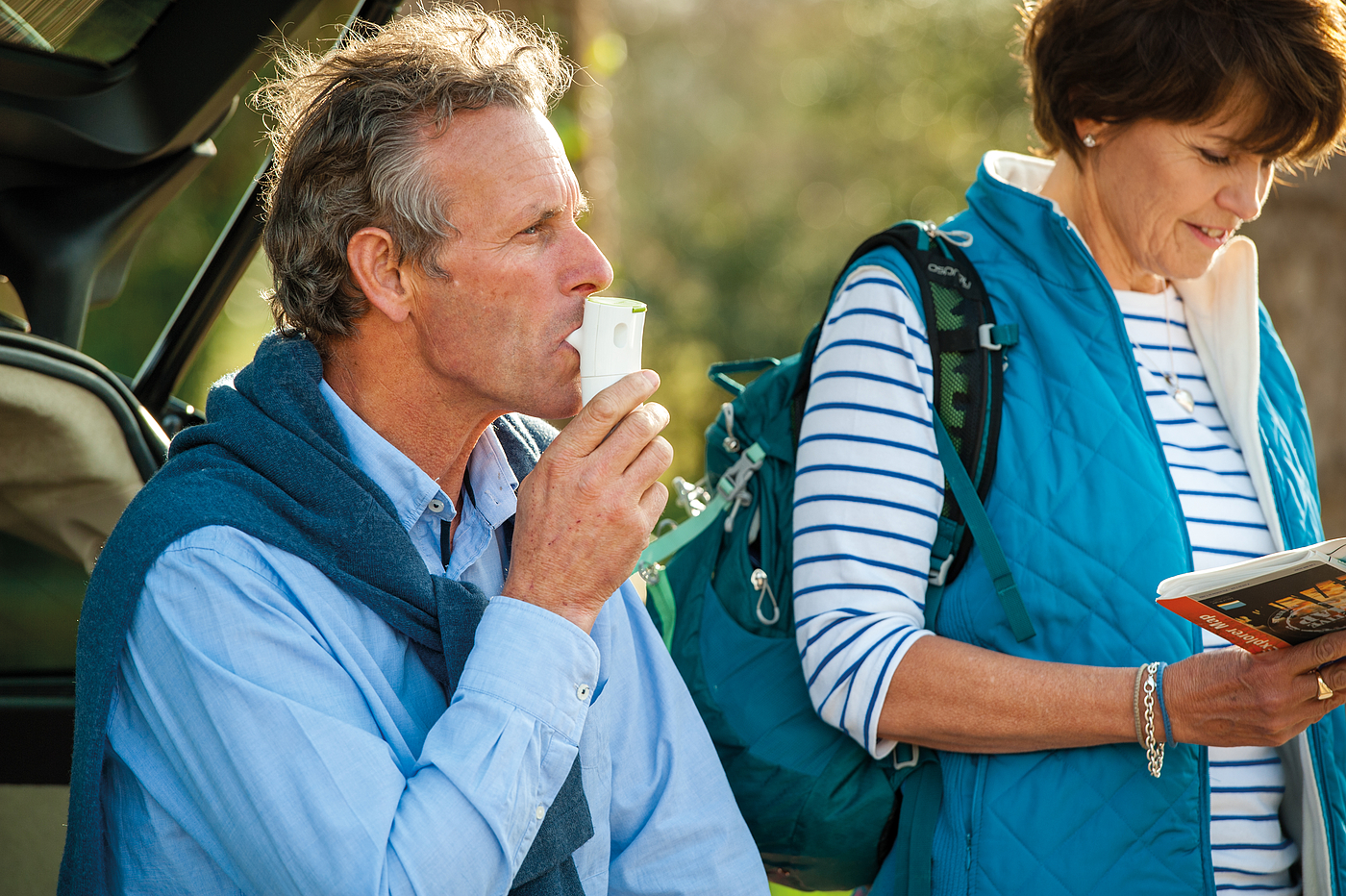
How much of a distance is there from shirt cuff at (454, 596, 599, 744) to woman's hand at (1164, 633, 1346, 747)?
1.00m

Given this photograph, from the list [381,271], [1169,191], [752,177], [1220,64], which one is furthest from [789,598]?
[752,177]

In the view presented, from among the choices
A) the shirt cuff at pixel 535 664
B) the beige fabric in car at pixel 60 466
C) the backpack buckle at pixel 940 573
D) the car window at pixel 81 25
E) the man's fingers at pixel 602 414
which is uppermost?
the car window at pixel 81 25

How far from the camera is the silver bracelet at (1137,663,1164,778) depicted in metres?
1.83

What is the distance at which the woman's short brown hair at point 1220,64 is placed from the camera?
Result: 6.81 feet

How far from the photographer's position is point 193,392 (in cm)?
528

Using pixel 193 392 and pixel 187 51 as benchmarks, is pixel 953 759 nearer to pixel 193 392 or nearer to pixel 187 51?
pixel 187 51

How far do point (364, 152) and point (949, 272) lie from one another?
3.56 ft

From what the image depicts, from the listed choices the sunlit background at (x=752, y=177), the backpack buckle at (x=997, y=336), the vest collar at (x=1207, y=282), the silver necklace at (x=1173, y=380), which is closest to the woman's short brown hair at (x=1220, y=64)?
the vest collar at (x=1207, y=282)

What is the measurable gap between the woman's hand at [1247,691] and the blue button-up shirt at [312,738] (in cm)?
101

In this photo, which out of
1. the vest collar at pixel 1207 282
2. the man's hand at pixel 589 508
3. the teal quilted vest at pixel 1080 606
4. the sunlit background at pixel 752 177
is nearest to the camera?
the man's hand at pixel 589 508

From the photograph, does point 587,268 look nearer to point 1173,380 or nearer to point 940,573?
point 940,573

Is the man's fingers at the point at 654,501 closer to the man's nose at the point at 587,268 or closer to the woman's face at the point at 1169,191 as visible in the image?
the man's nose at the point at 587,268

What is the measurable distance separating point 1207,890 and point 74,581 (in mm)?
2170

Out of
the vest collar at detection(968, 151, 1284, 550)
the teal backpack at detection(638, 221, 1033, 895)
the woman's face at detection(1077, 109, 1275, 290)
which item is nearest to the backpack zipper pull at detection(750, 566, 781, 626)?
the teal backpack at detection(638, 221, 1033, 895)
